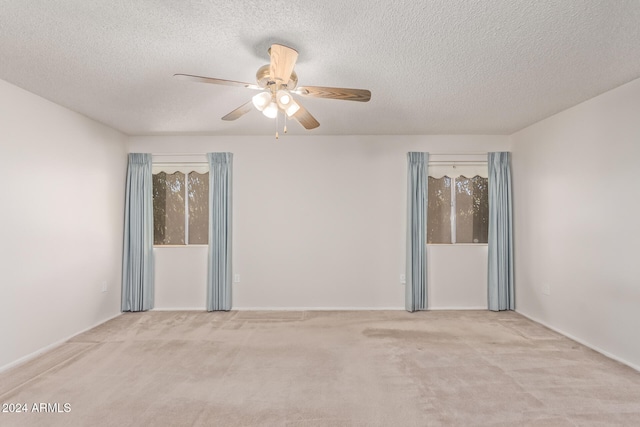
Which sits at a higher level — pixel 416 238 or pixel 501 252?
pixel 416 238

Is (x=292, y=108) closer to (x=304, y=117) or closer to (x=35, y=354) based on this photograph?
(x=304, y=117)

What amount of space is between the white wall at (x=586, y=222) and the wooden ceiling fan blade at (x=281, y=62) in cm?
291

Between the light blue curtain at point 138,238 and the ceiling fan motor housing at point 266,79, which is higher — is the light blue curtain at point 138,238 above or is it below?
below

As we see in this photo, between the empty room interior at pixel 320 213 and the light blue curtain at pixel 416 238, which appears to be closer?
the empty room interior at pixel 320 213

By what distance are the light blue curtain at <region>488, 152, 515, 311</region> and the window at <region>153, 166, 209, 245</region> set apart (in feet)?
13.1

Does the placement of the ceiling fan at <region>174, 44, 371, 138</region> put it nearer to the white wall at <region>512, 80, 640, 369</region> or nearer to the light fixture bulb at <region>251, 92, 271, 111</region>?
the light fixture bulb at <region>251, 92, 271, 111</region>

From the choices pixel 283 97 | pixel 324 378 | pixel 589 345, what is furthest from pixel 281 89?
pixel 589 345

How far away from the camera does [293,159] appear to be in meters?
4.50

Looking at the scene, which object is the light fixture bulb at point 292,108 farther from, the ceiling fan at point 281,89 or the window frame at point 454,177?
the window frame at point 454,177

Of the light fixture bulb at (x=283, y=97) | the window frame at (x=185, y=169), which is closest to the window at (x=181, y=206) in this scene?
the window frame at (x=185, y=169)

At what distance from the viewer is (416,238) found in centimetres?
436

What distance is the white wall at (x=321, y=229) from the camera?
4.45 meters

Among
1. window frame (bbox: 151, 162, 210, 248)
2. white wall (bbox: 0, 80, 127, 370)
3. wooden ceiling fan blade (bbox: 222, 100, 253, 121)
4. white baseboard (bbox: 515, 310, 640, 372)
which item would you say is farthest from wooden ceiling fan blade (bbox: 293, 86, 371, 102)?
white baseboard (bbox: 515, 310, 640, 372)

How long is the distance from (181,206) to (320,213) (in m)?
2.01
